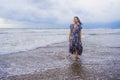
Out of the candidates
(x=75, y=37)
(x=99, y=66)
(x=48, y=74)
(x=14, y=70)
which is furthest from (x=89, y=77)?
(x=75, y=37)

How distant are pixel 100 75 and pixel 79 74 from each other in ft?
2.55

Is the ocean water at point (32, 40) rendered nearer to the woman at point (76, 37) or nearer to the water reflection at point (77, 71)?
the woman at point (76, 37)

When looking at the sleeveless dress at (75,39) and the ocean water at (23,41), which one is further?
the ocean water at (23,41)

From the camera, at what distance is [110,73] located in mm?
8891

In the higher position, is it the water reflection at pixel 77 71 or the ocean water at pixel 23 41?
the water reflection at pixel 77 71

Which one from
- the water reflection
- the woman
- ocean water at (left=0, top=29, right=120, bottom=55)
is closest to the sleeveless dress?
the woman

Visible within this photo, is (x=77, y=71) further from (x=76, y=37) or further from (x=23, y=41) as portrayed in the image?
(x=23, y=41)

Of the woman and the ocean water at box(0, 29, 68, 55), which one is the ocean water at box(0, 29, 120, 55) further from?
the woman

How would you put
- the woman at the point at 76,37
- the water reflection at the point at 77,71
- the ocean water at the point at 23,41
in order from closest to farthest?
1. the water reflection at the point at 77,71
2. the woman at the point at 76,37
3. the ocean water at the point at 23,41

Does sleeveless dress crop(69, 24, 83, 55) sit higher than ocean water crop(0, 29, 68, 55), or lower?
higher

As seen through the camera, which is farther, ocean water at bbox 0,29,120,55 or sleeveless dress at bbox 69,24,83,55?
ocean water at bbox 0,29,120,55

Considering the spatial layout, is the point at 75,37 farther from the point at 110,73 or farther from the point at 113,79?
the point at 113,79

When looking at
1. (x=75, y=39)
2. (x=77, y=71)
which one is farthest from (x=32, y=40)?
(x=77, y=71)

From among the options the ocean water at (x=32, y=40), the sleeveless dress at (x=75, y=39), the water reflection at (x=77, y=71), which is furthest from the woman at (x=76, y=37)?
the ocean water at (x=32, y=40)
